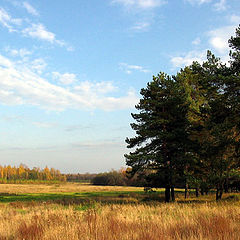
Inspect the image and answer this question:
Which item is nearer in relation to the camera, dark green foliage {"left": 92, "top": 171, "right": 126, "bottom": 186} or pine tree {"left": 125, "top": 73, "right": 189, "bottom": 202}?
pine tree {"left": 125, "top": 73, "right": 189, "bottom": 202}

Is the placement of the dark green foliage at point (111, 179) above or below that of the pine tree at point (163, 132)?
below

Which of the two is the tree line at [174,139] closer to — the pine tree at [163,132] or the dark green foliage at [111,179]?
the pine tree at [163,132]

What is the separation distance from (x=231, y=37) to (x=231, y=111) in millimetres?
5899

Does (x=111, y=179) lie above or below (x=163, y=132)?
below

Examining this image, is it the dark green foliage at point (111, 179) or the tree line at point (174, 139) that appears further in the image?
the dark green foliage at point (111, 179)

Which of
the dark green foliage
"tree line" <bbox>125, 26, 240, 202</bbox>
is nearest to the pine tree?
"tree line" <bbox>125, 26, 240, 202</bbox>

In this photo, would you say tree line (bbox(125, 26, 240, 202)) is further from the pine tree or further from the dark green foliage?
the dark green foliage

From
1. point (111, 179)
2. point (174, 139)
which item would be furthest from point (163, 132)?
point (111, 179)

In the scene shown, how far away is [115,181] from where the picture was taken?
96.8 m

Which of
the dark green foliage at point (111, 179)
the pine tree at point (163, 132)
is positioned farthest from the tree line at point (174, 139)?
the dark green foliage at point (111, 179)

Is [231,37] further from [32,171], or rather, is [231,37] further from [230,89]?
[32,171]

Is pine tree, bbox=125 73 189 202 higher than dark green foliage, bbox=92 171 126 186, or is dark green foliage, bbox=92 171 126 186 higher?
pine tree, bbox=125 73 189 202

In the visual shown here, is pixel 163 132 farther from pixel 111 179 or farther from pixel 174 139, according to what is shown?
pixel 111 179

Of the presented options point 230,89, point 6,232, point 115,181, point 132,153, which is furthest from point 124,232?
point 115,181
